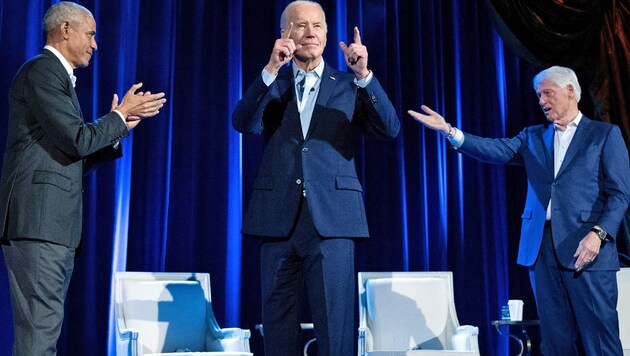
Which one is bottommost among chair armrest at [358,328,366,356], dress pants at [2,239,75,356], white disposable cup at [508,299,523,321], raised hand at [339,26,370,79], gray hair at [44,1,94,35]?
chair armrest at [358,328,366,356]

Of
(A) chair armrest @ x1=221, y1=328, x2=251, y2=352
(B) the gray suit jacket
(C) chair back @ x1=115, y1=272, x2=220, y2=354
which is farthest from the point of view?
(C) chair back @ x1=115, y1=272, x2=220, y2=354

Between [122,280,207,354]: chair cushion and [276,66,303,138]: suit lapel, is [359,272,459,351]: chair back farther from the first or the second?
[276,66,303,138]: suit lapel

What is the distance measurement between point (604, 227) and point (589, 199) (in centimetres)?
17

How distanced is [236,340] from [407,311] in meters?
1.10

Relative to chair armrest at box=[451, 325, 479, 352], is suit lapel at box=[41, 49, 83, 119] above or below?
above

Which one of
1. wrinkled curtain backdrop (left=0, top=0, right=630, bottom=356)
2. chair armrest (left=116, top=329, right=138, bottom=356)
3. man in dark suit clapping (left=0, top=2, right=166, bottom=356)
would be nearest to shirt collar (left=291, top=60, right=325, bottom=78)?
man in dark suit clapping (left=0, top=2, right=166, bottom=356)

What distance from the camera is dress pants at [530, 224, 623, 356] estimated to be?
311 cm

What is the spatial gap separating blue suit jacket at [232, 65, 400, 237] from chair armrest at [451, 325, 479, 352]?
1995mm

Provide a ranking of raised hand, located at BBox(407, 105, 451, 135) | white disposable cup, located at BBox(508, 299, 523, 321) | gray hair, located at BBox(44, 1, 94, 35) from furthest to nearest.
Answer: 1. white disposable cup, located at BBox(508, 299, 523, 321)
2. raised hand, located at BBox(407, 105, 451, 135)
3. gray hair, located at BBox(44, 1, 94, 35)

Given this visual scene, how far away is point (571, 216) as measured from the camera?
3.22 m

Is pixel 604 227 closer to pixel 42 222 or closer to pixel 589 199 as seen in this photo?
pixel 589 199

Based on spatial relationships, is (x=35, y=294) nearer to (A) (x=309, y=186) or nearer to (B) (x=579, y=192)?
(A) (x=309, y=186)

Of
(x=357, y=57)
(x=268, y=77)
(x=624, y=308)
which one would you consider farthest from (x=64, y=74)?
(x=624, y=308)

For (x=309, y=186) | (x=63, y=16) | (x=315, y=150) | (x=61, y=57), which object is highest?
(x=63, y=16)
